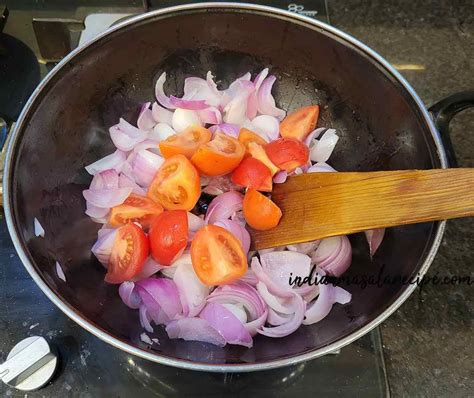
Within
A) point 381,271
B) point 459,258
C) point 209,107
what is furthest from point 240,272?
point 459,258

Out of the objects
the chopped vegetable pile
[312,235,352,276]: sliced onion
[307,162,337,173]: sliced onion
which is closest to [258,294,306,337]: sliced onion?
the chopped vegetable pile

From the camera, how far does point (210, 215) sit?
106 cm

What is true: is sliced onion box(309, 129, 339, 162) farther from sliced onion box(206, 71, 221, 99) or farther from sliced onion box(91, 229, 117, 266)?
sliced onion box(91, 229, 117, 266)

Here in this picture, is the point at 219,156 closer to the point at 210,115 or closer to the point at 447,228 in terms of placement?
the point at 210,115

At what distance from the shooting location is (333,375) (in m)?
1.01

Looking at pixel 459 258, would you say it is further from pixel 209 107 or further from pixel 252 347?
pixel 209 107

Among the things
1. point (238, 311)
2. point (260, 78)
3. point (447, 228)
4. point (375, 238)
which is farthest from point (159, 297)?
point (447, 228)

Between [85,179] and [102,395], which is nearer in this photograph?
[102,395]

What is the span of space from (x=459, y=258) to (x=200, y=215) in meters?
0.63

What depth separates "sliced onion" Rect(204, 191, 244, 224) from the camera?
1.06 m

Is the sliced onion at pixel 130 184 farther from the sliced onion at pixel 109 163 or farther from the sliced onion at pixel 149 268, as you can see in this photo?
the sliced onion at pixel 149 268

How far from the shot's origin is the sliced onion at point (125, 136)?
115cm

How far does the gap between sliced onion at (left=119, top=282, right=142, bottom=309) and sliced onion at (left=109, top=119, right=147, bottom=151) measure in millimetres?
337

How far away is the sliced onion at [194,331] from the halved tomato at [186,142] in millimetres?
350
